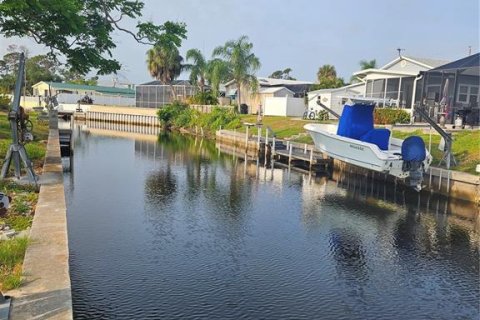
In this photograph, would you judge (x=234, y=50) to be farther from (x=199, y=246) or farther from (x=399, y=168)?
(x=199, y=246)

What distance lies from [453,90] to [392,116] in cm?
381

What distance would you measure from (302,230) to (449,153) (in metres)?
7.98

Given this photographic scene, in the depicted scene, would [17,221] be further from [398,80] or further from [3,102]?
[3,102]

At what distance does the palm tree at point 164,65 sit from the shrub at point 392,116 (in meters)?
38.6

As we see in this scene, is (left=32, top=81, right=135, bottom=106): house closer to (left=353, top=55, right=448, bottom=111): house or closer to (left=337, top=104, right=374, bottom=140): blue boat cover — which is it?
(left=353, top=55, right=448, bottom=111): house

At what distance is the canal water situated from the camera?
27.1 feet

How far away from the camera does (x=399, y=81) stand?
3152 centimetres

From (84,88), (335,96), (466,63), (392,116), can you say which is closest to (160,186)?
(392,116)

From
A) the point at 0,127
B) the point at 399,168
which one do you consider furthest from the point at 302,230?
the point at 0,127

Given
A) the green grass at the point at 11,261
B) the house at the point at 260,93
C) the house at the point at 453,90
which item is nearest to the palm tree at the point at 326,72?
the house at the point at 260,93

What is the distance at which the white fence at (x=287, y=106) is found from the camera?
42688mm

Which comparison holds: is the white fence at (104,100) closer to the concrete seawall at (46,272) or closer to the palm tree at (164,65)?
the palm tree at (164,65)

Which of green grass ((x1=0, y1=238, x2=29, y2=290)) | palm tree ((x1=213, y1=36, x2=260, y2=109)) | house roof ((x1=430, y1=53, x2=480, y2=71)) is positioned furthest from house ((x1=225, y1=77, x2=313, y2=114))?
green grass ((x1=0, y1=238, x2=29, y2=290))

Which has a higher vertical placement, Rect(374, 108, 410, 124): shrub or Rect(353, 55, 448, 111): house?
Rect(353, 55, 448, 111): house
